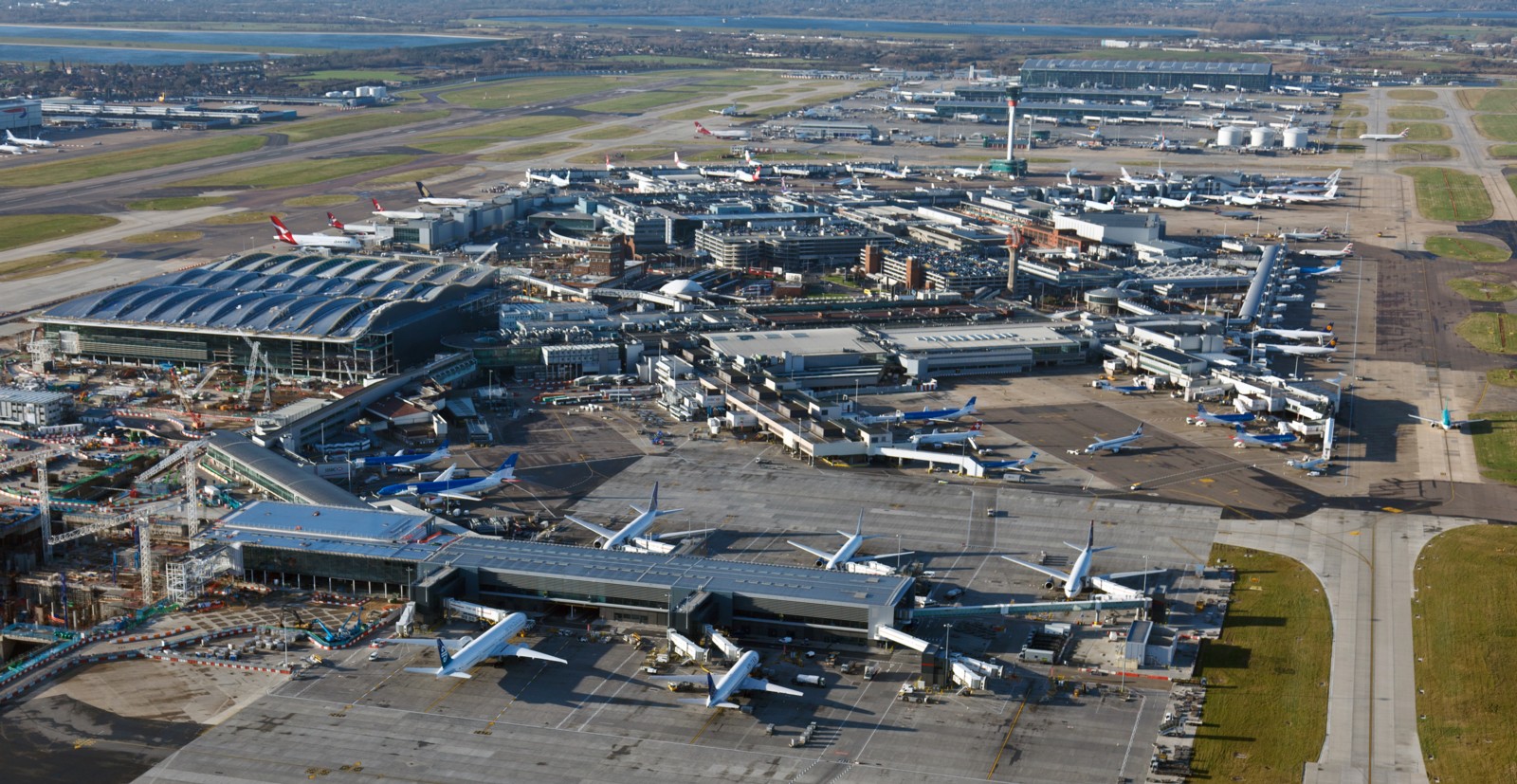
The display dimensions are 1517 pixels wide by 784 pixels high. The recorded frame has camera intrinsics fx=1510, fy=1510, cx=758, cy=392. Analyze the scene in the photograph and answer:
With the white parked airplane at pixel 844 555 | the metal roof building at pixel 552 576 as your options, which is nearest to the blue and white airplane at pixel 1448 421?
the white parked airplane at pixel 844 555

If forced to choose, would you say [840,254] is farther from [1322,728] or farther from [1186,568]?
[1322,728]

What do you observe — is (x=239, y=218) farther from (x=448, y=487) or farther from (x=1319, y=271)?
(x=1319, y=271)

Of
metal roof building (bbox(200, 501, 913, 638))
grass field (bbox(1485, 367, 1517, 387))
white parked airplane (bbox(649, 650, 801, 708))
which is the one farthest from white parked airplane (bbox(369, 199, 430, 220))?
white parked airplane (bbox(649, 650, 801, 708))

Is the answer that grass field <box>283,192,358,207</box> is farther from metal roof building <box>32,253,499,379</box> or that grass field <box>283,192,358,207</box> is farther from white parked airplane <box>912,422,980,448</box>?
white parked airplane <box>912,422,980,448</box>

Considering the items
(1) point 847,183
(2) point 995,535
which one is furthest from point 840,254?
(2) point 995,535

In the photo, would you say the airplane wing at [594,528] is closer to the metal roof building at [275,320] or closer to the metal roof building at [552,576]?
the metal roof building at [552,576]

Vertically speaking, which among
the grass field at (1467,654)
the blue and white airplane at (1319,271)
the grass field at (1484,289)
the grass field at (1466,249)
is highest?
the grass field at (1466,249)
